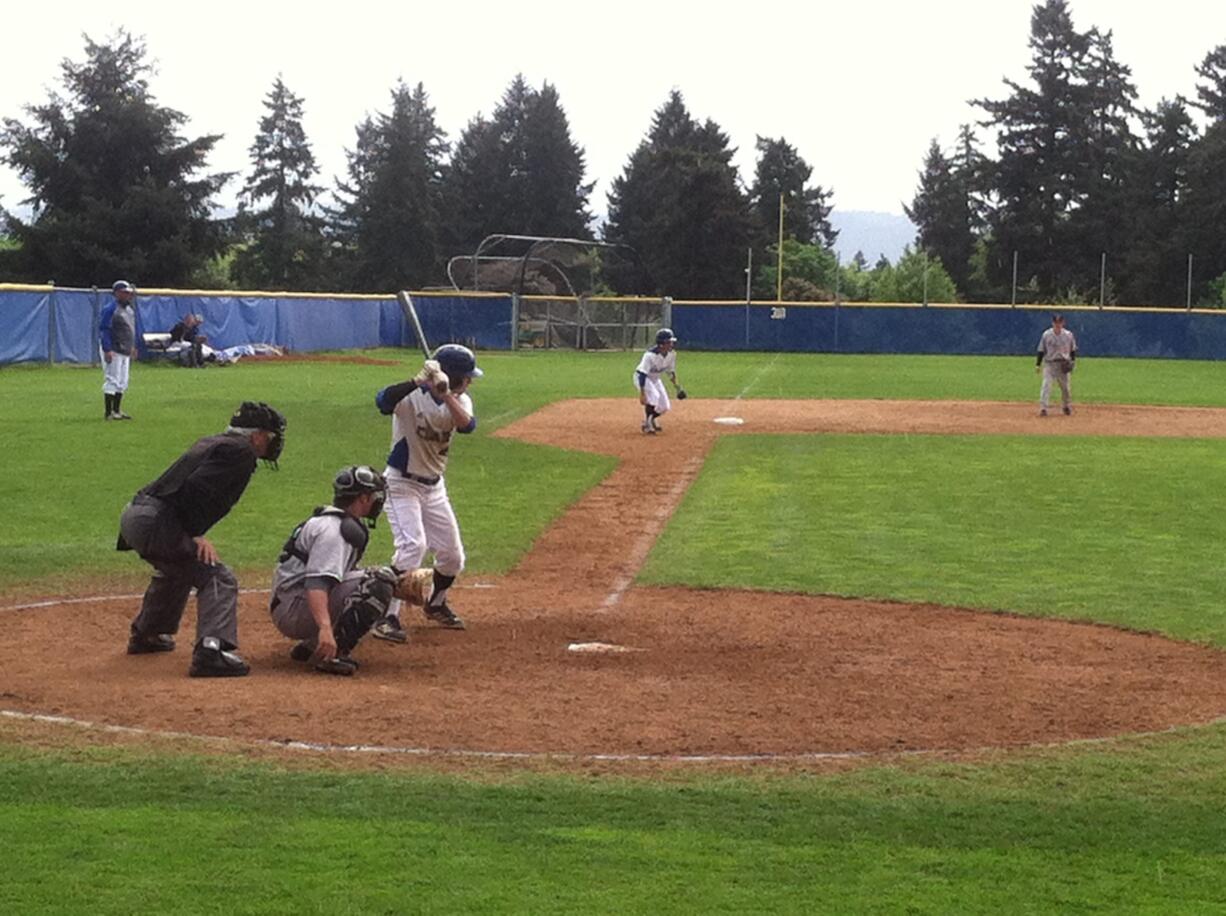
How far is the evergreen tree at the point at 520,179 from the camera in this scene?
114 metres

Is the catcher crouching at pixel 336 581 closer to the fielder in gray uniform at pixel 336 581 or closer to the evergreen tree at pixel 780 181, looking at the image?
the fielder in gray uniform at pixel 336 581

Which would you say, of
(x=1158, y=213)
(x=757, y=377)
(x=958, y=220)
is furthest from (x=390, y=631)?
(x=958, y=220)

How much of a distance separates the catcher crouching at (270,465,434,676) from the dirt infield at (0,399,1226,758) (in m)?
0.20

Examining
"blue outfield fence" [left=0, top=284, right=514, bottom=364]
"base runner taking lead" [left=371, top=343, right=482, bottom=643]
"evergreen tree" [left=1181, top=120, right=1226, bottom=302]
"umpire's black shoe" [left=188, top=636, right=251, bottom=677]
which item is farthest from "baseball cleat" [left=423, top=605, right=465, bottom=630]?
"evergreen tree" [left=1181, top=120, right=1226, bottom=302]

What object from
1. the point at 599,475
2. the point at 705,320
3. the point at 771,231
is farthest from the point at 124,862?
the point at 771,231

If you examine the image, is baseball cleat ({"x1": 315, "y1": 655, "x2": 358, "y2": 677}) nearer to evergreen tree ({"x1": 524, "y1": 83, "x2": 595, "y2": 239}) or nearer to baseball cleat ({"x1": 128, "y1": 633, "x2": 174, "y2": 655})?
baseball cleat ({"x1": 128, "y1": 633, "x2": 174, "y2": 655})

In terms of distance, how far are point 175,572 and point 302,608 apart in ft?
2.43

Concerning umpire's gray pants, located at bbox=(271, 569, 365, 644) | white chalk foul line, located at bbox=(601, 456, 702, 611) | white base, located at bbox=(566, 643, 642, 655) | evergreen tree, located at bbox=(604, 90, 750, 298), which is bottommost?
white chalk foul line, located at bbox=(601, 456, 702, 611)

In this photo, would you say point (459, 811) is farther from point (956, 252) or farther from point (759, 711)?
point (956, 252)

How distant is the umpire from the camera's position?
967cm

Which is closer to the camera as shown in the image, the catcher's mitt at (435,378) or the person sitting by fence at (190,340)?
the catcher's mitt at (435,378)

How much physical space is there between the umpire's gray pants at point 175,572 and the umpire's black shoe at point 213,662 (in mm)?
71

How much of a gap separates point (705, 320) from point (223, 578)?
189 ft

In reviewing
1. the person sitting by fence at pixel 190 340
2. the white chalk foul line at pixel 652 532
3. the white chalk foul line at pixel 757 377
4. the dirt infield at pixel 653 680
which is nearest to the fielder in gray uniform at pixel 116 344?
the white chalk foul line at pixel 652 532
